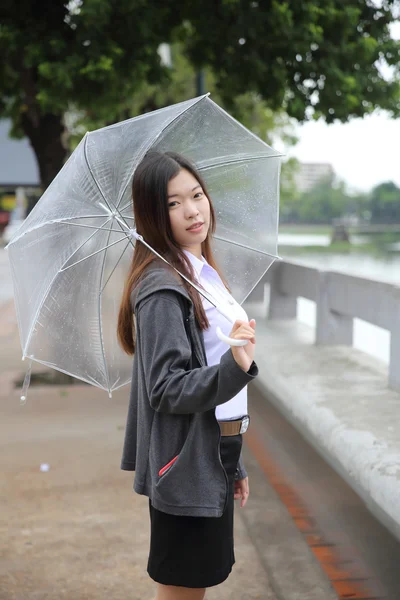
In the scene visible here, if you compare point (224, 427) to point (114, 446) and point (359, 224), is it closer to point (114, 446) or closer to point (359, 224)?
point (114, 446)

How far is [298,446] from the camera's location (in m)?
5.80

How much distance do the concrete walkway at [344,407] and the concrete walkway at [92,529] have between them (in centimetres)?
44

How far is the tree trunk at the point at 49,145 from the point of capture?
847 cm

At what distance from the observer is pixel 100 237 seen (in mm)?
2838

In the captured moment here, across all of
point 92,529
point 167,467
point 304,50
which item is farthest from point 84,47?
point 167,467

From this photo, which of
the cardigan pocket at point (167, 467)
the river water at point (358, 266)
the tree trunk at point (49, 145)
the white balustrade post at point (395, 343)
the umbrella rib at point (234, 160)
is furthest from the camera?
the river water at point (358, 266)

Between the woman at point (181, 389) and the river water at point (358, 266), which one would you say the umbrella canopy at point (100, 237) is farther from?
the river water at point (358, 266)

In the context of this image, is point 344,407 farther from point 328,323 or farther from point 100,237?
point 100,237

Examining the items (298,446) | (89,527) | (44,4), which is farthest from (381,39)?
(89,527)

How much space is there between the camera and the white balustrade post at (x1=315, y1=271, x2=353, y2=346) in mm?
7379

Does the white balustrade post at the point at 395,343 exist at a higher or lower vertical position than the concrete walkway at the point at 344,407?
higher

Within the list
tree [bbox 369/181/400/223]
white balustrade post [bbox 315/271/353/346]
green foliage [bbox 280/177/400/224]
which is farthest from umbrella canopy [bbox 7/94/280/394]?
tree [bbox 369/181/400/223]

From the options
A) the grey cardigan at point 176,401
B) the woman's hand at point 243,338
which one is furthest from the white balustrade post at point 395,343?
the woman's hand at point 243,338

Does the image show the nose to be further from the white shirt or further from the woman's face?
the white shirt
